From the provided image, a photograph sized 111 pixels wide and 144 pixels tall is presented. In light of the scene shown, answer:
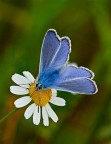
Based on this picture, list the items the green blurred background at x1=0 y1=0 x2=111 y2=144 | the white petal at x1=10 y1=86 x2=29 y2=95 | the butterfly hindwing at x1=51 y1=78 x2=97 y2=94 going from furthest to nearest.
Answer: the green blurred background at x1=0 y1=0 x2=111 y2=144 → the white petal at x1=10 y1=86 x2=29 y2=95 → the butterfly hindwing at x1=51 y1=78 x2=97 y2=94

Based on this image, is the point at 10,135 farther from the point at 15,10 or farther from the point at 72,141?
the point at 15,10

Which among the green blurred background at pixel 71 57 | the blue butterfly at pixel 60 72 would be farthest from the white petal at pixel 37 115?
the green blurred background at pixel 71 57

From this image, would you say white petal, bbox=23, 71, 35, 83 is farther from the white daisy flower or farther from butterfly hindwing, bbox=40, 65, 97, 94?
butterfly hindwing, bbox=40, 65, 97, 94

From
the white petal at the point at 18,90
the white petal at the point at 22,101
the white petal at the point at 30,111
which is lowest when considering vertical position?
the white petal at the point at 30,111

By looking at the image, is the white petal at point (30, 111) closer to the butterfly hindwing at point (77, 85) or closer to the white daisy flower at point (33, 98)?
the white daisy flower at point (33, 98)

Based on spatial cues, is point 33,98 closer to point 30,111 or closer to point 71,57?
point 30,111

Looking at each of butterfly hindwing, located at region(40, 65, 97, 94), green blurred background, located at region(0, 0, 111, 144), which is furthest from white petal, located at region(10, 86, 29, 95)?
green blurred background, located at region(0, 0, 111, 144)

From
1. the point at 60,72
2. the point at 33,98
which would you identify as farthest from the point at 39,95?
the point at 60,72
